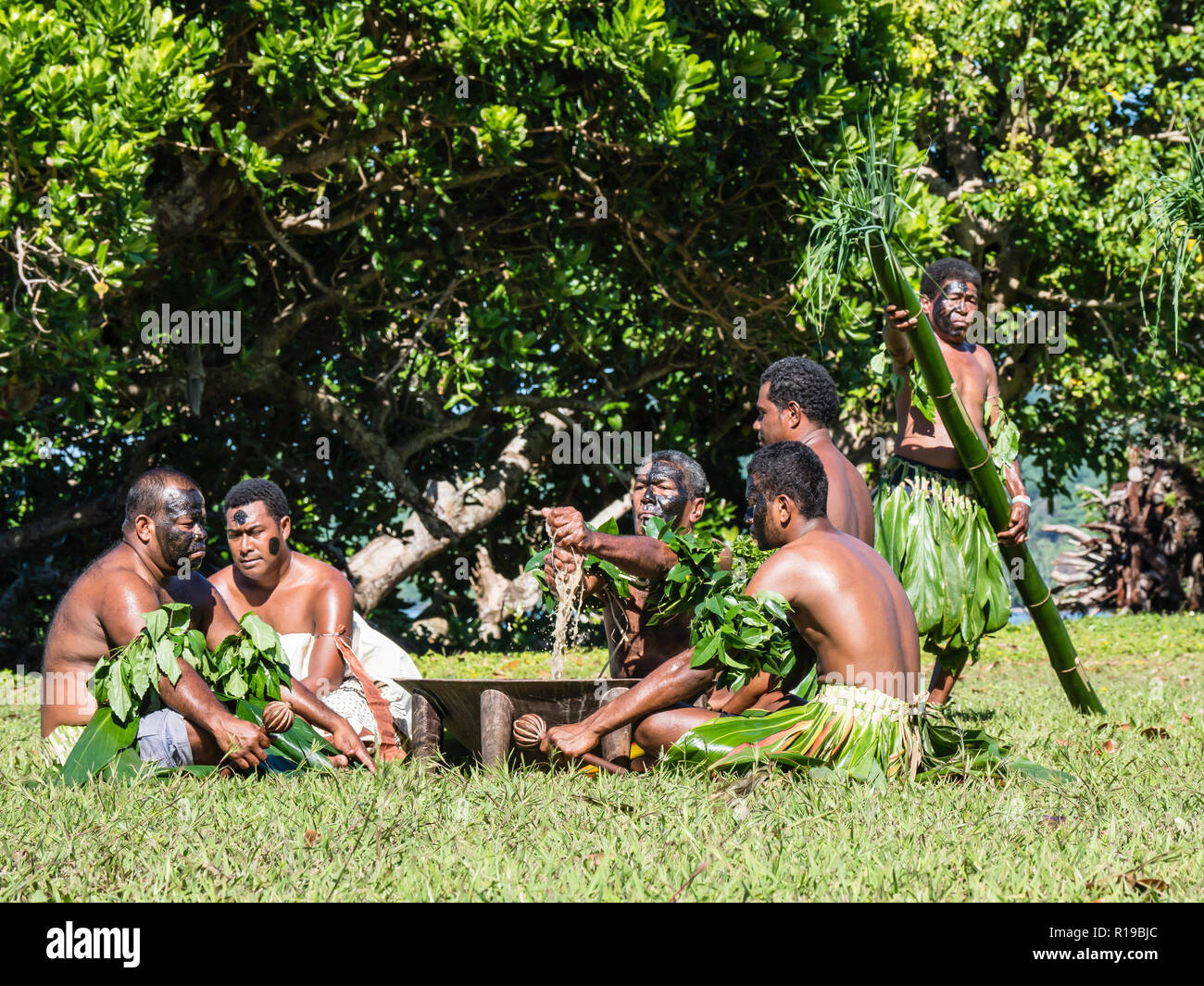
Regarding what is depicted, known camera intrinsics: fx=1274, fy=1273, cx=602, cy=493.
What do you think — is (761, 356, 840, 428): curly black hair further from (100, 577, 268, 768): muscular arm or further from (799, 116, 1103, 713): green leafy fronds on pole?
(100, 577, 268, 768): muscular arm

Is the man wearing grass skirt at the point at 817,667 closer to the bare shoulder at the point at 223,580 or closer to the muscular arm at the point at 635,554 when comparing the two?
the muscular arm at the point at 635,554

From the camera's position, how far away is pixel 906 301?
5078 millimetres

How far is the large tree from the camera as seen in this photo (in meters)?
8.45

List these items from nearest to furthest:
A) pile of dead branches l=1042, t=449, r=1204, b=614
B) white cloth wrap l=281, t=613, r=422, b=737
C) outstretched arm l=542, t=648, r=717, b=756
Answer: outstretched arm l=542, t=648, r=717, b=756, white cloth wrap l=281, t=613, r=422, b=737, pile of dead branches l=1042, t=449, r=1204, b=614

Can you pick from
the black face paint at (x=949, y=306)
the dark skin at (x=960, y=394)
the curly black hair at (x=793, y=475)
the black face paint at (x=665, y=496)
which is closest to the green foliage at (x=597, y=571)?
the black face paint at (x=665, y=496)

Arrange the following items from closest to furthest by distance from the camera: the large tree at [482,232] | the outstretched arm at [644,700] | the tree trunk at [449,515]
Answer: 1. the outstretched arm at [644,700]
2. the large tree at [482,232]
3. the tree trunk at [449,515]

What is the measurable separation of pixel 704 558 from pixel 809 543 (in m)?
0.66

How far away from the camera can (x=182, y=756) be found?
4.90m

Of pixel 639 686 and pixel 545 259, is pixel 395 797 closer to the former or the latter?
pixel 639 686

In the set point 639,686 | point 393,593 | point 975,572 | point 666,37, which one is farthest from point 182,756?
point 393,593

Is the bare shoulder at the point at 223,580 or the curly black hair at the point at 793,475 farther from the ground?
the curly black hair at the point at 793,475

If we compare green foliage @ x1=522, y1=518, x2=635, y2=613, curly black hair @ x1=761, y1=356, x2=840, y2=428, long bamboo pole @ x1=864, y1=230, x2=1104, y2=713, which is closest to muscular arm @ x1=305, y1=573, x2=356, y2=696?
green foliage @ x1=522, y1=518, x2=635, y2=613

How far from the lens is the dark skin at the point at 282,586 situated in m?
5.92

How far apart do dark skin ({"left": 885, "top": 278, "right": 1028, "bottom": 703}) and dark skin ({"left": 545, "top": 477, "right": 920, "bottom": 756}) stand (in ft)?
5.95
